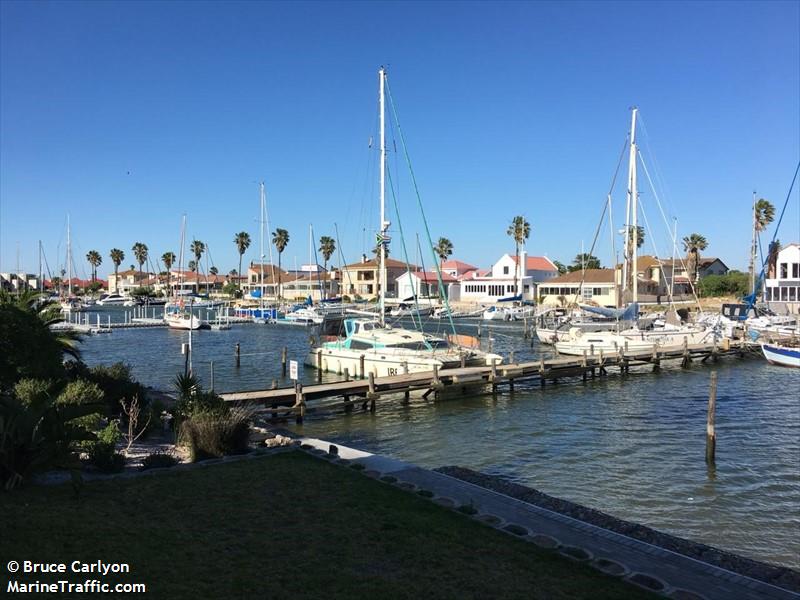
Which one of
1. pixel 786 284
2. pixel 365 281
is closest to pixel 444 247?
pixel 365 281

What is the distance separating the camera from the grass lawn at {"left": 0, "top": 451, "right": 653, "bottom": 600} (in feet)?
23.5

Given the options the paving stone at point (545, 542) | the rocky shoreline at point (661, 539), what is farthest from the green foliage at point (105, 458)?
the paving stone at point (545, 542)

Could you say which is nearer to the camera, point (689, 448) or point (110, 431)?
point (110, 431)

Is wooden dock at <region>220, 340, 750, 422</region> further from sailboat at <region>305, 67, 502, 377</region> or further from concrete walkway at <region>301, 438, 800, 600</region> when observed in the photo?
concrete walkway at <region>301, 438, 800, 600</region>

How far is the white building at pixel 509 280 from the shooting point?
107m

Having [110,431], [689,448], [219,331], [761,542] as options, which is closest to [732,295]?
[219,331]

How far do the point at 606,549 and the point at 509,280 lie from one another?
100860 millimetres

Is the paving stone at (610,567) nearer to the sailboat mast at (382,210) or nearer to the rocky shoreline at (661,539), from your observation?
the rocky shoreline at (661,539)

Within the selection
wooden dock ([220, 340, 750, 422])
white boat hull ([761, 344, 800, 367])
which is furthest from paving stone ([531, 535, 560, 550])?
white boat hull ([761, 344, 800, 367])

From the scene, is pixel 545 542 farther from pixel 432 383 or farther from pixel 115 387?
pixel 432 383

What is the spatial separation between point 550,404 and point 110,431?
69.3 feet

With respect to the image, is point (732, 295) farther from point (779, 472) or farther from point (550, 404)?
point (779, 472)

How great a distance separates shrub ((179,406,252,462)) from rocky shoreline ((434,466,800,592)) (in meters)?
5.16

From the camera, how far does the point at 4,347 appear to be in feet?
57.0
